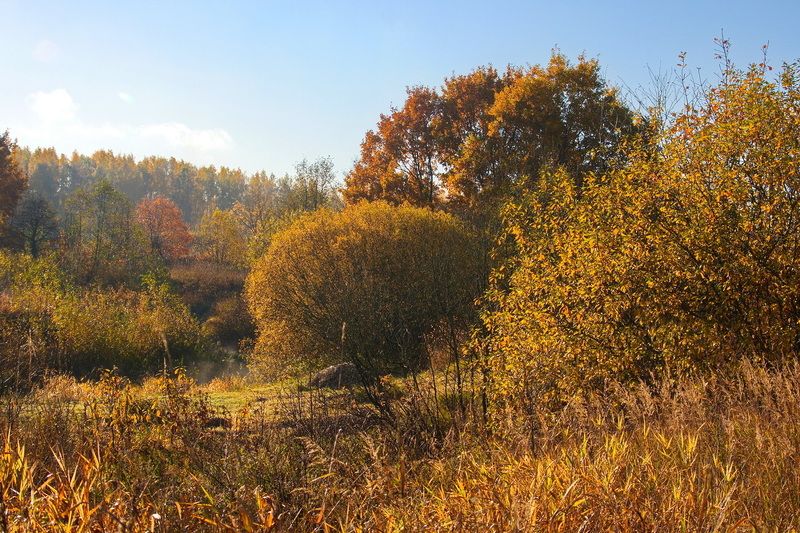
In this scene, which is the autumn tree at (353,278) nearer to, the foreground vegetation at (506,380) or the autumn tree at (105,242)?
the foreground vegetation at (506,380)

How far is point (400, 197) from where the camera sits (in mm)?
29672

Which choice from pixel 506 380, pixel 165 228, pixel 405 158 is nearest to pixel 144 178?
pixel 165 228

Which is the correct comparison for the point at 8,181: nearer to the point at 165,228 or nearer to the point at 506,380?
the point at 165,228

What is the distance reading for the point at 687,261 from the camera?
7914 mm

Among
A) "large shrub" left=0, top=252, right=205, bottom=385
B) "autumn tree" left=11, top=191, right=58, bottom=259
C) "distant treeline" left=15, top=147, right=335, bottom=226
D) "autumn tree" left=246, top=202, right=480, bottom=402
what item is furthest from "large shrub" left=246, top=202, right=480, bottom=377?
"distant treeline" left=15, top=147, right=335, bottom=226

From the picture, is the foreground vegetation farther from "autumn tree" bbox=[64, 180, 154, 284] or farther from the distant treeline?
the distant treeline

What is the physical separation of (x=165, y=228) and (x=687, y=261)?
58.2 metres

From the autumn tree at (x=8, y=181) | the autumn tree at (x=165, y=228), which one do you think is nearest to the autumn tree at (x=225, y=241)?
the autumn tree at (x=165, y=228)

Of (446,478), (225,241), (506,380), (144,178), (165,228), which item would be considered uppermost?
(144,178)

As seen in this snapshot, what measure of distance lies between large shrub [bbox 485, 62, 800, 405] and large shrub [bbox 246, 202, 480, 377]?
8.49 m

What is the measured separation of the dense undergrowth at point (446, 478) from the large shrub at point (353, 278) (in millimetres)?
10579

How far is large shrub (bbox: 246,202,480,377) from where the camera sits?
59.4 ft

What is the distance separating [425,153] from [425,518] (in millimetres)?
27711

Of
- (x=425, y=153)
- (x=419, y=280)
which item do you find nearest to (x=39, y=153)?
(x=425, y=153)
